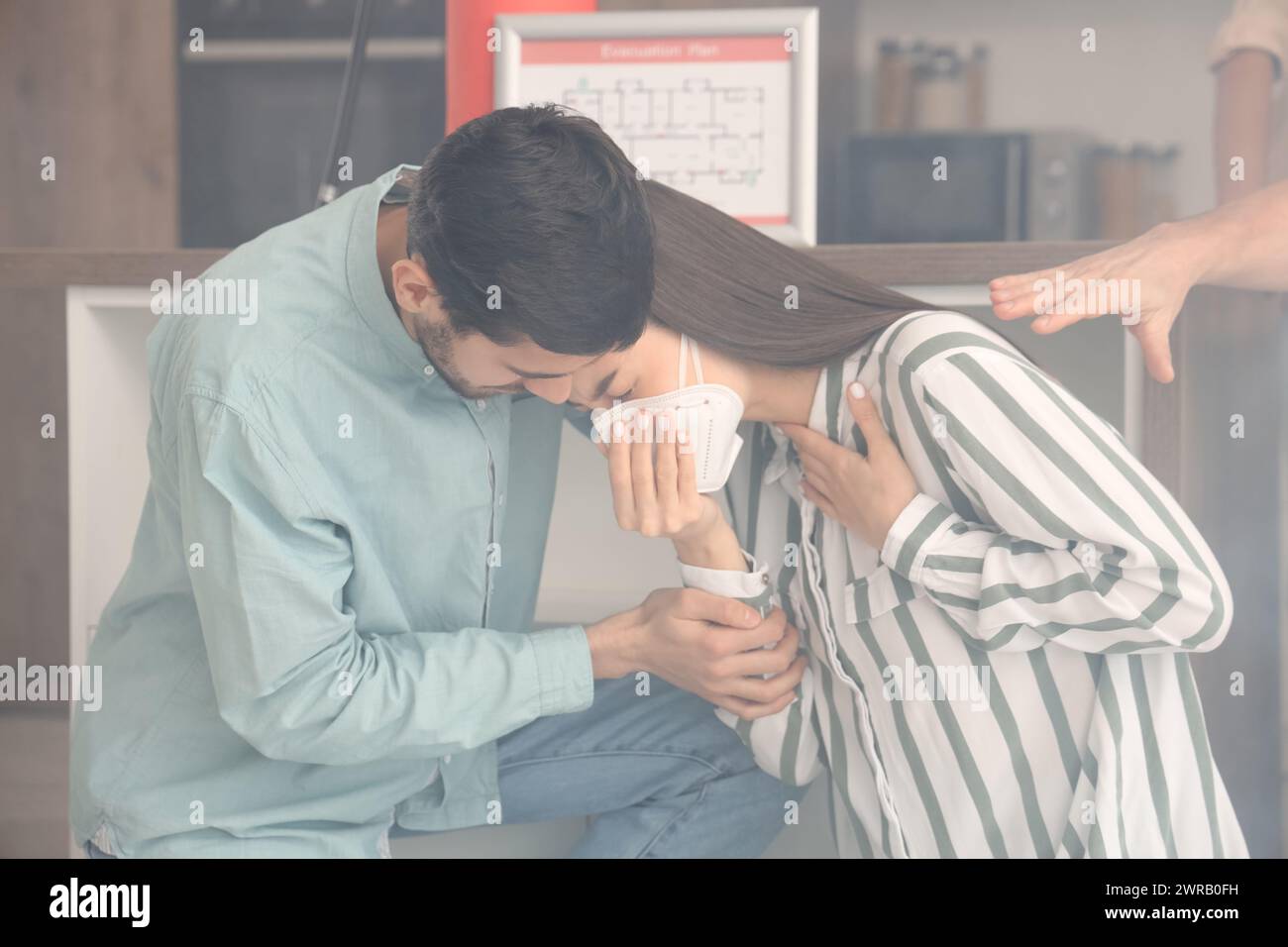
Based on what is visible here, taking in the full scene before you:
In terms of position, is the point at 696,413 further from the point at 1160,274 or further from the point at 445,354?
the point at 1160,274

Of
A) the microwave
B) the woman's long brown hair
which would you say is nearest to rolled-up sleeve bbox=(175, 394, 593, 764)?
the woman's long brown hair

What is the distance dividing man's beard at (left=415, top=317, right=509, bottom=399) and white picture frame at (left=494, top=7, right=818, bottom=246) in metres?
0.28

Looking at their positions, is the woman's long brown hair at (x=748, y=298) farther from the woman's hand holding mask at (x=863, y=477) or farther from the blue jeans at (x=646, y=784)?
the blue jeans at (x=646, y=784)

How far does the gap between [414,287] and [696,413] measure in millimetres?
208

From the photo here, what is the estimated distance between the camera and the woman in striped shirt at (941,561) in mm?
690

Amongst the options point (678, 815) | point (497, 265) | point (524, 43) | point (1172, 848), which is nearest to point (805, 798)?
point (678, 815)

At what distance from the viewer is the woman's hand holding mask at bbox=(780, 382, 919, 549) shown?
2.43 feet


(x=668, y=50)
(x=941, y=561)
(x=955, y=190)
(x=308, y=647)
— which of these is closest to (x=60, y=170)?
(x=668, y=50)

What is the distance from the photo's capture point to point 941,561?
73 cm

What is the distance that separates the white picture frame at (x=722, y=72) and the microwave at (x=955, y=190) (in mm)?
811

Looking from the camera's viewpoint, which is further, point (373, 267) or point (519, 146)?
point (373, 267)

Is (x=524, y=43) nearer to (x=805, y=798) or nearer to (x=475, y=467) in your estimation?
(x=475, y=467)

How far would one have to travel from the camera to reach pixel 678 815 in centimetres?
91

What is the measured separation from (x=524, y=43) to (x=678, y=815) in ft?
2.11
